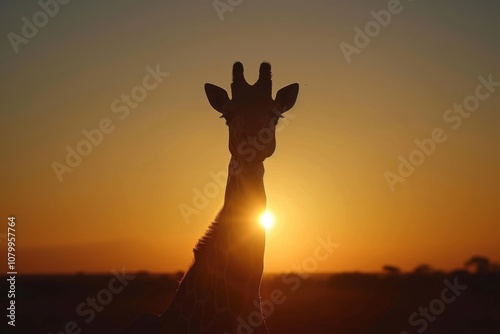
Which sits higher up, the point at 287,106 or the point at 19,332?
the point at 287,106

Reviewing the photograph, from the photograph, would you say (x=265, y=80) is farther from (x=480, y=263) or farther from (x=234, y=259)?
(x=480, y=263)

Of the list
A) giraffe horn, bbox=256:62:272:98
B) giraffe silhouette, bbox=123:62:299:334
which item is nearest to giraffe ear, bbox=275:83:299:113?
giraffe horn, bbox=256:62:272:98

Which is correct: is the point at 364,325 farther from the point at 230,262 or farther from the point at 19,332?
the point at 230,262

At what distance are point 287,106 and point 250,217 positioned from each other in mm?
2098

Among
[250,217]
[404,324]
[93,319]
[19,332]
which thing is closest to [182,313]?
[250,217]

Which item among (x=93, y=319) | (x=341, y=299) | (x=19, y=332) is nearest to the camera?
(x=19, y=332)

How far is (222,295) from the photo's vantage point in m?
9.23

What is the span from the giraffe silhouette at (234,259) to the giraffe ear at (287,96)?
2.86 ft

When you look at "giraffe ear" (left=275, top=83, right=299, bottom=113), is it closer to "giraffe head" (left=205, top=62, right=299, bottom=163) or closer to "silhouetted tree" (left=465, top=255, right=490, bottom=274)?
"giraffe head" (left=205, top=62, right=299, bottom=163)

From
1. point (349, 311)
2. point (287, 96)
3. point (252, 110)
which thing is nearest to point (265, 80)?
point (287, 96)

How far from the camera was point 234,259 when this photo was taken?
9.41 metres

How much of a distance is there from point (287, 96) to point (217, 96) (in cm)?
97

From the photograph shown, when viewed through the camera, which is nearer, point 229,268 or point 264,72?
point 229,268

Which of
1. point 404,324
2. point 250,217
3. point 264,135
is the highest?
point 264,135
